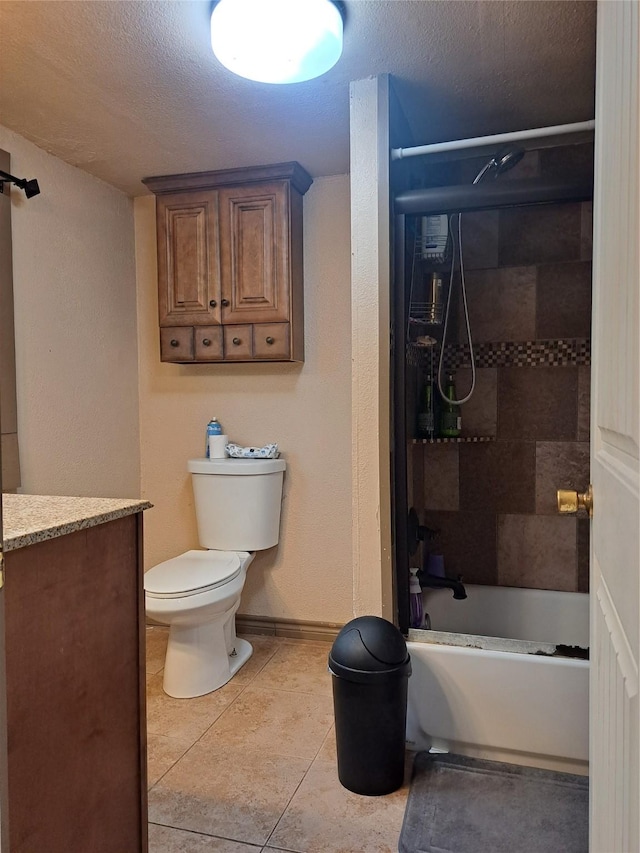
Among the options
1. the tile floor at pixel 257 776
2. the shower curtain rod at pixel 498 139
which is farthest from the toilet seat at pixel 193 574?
the shower curtain rod at pixel 498 139

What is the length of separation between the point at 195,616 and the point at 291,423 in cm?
96

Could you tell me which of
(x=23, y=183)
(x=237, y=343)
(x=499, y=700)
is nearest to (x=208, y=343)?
(x=237, y=343)

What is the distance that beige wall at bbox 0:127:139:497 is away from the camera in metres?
2.11

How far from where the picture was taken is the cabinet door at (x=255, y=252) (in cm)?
239

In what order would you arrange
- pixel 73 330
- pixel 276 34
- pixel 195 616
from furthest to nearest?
pixel 73 330 < pixel 195 616 < pixel 276 34

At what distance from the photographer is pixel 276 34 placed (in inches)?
55.4

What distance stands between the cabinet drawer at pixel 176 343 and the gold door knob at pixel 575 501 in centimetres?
192

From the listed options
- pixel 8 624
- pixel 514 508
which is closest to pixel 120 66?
pixel 8 624

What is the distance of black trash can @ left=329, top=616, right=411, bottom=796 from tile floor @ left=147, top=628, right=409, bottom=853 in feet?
0.19

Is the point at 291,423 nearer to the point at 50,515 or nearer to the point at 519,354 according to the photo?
the point at 519,354

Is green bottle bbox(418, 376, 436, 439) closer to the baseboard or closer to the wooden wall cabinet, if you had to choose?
the wooden wall cabinet

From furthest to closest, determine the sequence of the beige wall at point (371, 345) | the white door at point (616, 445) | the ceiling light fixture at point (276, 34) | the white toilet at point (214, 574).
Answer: the white toilet at point (214, 574) → the beige wall at point (371, 345) → the ceiling light fixture at point (276, 34) → the white door at point (616, 445)

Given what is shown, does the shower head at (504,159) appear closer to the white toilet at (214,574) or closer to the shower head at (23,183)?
the white toilet at (214,574)

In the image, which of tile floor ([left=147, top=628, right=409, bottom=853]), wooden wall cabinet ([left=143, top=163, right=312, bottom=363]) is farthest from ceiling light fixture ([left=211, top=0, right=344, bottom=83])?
tile floor ([left=147, top=628, right=409, bottom=853])
